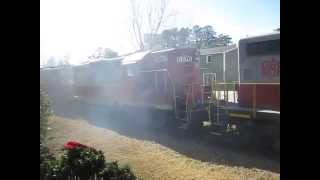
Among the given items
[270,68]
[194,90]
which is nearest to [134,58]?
[194,90]

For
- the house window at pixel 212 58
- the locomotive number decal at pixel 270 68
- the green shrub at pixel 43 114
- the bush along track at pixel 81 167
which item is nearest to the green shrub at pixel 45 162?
the bush along track at pixel 81 167

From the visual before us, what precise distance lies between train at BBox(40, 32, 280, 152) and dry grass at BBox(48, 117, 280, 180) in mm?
1370

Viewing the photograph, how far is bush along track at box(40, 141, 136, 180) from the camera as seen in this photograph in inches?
153

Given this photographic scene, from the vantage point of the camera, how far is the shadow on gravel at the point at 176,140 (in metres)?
6.95

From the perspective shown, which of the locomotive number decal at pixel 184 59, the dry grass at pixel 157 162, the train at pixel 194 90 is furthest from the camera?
the locomotive number decal at pixel 184 59

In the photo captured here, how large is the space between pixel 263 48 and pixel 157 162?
12.8 ft

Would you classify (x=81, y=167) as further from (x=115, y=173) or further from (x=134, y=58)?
(x=134, y=58)

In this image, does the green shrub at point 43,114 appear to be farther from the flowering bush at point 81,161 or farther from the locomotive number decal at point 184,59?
the locomotive number decal at point 184,59

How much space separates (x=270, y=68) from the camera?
316 inches

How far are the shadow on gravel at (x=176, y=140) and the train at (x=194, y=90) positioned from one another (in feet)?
1.47

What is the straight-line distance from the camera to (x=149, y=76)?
12.3 meters

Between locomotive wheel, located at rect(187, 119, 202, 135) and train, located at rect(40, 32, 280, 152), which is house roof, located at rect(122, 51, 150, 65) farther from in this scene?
locomotive wheel, located at rect(187, 119, 202, 135)
